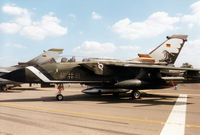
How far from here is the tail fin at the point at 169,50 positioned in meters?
15.3

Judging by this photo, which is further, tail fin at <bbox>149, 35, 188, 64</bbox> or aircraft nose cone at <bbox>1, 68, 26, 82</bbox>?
tail fin at <bbox>149, 35, 188, 64</bbox>

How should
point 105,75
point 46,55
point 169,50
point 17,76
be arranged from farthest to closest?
point 46,55 < point 169,50 < point 105,75 < point 17,76

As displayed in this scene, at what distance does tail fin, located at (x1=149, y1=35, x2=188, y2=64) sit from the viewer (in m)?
15.3

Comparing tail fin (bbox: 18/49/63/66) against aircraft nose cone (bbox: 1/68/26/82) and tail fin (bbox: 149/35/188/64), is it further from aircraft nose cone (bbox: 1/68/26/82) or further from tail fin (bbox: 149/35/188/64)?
tail fin (bbox: 149/35/188/64)

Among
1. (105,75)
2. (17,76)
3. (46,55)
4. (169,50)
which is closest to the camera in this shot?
(17,76)

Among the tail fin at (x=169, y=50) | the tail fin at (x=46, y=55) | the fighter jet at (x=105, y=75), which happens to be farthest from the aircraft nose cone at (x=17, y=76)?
the tail fin at (x=169, y=50)

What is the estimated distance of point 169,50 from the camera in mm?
15359

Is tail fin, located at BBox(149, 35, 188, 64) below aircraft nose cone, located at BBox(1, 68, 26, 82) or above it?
above

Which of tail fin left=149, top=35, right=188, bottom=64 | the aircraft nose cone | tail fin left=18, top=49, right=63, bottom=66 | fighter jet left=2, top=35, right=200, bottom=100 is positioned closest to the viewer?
the aircraft nose cone

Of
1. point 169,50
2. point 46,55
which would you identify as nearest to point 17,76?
point 46,55

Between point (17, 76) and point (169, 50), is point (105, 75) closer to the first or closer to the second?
point (17, 76)

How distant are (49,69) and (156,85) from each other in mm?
8146

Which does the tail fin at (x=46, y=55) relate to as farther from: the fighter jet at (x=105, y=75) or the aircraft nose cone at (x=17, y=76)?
the aircraft nose cone at (x=17, y=76)


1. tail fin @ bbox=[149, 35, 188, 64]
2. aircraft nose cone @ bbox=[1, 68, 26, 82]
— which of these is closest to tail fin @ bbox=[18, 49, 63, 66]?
aircraft nose cone @ bbox=[1, 68, 26, 82]
